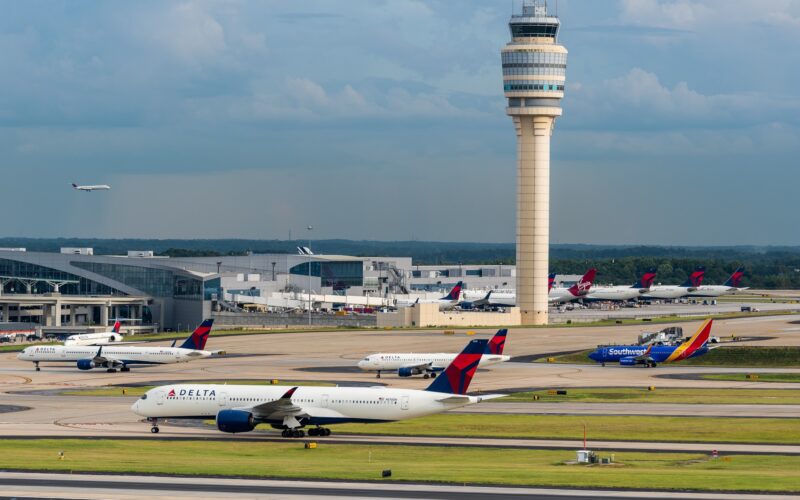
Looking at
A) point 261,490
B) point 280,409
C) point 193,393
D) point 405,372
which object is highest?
point 193,393

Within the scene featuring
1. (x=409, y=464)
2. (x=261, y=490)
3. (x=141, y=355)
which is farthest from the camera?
(x=141, y=355)

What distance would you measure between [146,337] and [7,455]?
4792 inches

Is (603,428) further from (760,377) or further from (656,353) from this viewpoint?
(656,353)

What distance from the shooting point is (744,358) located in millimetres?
146375

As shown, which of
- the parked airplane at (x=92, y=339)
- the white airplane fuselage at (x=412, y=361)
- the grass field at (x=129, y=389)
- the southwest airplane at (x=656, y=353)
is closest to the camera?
the grass field at (x=129, y=389)

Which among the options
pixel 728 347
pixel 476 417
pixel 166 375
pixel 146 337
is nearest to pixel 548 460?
pixel 476 417

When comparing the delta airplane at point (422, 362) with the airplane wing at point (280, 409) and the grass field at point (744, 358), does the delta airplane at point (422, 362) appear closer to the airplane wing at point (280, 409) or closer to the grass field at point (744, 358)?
the grass field at point (744, 358)

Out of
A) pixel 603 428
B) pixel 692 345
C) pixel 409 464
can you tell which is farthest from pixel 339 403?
pixel 692 345

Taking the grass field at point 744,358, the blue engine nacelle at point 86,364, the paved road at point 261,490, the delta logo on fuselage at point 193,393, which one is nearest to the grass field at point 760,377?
the grass field at point 744,358

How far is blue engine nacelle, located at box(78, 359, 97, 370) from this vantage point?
13762 centimetres

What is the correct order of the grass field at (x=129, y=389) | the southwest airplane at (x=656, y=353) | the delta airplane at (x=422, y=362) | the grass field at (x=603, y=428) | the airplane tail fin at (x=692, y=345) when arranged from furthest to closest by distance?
the southwest airplane at (x=656, y=353), the airplane tail fin at (x=692, y=345), the delta airplane at (x=422, y=362), the grass field at (x=129, y=389), the grass field at (x=603, y=428)

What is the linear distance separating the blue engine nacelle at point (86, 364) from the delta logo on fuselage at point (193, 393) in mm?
57374

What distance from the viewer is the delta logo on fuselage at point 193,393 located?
82438 mm

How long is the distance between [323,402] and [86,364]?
65.8 m
